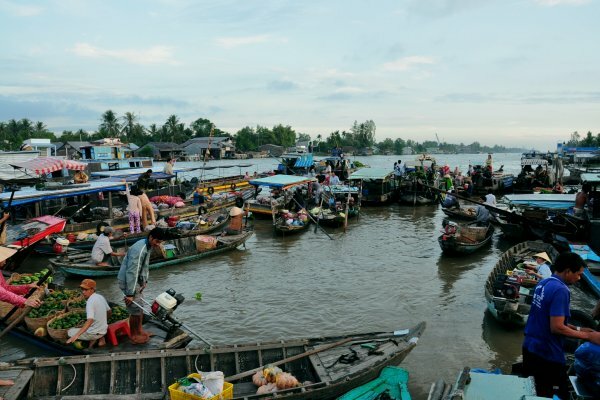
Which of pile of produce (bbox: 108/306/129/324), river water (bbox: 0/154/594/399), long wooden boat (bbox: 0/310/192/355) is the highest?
pile of produce (bbox: 108/306/129/324)

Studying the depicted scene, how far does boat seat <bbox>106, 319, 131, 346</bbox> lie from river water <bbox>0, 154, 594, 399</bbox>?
2.37 meters

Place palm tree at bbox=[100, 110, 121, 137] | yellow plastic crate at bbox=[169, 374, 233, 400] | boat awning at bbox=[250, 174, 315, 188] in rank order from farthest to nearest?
palm tree at bbox=[100, 110, 121, 137], boat awning at bbox=[250, 174, 315, 188], yellow plastic crate at bbox=[169, 374, 233, 400]

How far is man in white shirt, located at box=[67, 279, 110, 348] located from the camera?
21.8ft

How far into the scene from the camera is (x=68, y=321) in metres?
7.32

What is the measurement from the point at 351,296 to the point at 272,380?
239 inches

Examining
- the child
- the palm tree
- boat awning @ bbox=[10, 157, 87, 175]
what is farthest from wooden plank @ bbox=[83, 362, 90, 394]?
the palm tree

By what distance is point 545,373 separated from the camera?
14.8ft

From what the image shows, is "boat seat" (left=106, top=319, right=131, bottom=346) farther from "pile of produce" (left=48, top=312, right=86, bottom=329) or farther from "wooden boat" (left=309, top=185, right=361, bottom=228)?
"wooden boat" (left=309, top=185, right=361, bottom=228)

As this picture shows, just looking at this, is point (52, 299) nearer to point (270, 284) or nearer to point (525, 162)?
point (270, 284)

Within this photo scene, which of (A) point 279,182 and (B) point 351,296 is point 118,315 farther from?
(A) point 279,182

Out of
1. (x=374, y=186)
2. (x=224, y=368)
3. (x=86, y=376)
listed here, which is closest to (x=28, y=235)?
(x=86, y=376)

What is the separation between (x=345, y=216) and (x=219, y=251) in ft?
25.4

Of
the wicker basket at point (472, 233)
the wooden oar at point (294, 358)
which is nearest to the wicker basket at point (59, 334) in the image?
the wooden oar at point (294, 358)

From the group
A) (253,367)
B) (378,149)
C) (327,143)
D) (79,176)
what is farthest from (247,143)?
(253,367)
